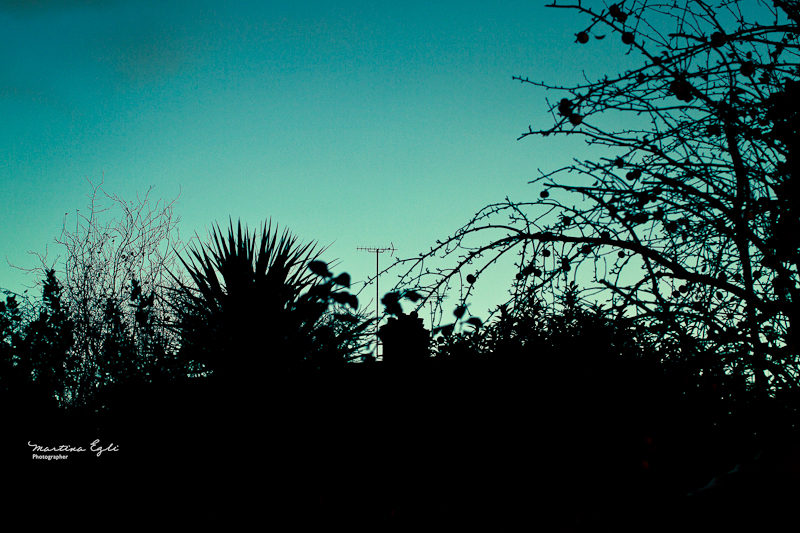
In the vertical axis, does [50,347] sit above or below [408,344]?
above

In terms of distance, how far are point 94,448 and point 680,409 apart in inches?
284

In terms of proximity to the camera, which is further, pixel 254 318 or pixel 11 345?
pixel 11 345

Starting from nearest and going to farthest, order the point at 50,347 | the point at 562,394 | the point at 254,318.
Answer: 1. the point at 562,394
2. the point at 254,318
3. the point at 50,347

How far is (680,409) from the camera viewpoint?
3.23 m

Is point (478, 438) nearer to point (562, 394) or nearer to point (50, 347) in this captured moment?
point (562, 394)

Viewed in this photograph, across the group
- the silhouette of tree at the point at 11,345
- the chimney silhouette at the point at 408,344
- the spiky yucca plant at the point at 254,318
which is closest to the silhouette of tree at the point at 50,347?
the silhouette of tree at the point at 11,345

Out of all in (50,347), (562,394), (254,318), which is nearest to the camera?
(562,394)

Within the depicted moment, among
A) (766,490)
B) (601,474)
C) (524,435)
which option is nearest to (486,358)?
(524,435)

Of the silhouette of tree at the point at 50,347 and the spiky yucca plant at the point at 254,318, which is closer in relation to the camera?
the spiky yucca plant at the point at 254,318

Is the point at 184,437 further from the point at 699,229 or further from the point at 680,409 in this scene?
the point at 699,229
